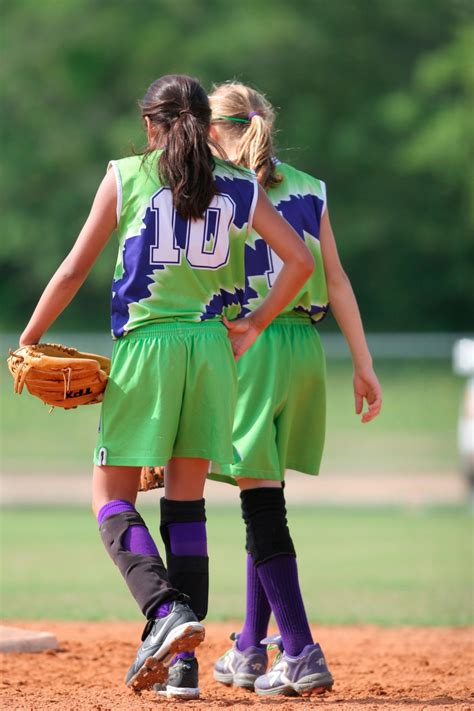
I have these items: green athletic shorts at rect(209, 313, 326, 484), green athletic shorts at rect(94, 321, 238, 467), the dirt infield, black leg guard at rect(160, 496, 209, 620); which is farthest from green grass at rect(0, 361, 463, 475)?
green athletic shorts at rect(94, 321, 238, 467)

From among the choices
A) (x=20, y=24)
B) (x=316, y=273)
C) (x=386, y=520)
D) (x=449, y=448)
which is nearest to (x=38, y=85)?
(x=20, y=24)

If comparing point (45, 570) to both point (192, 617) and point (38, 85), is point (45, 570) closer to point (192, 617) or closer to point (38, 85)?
point (192, 617)

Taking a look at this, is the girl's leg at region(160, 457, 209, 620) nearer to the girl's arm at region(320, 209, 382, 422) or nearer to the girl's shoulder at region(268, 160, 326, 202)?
the girl's arm at region(320, 209, 382, 422)

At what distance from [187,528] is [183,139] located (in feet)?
3.93

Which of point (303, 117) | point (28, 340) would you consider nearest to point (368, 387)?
point (28, 340)

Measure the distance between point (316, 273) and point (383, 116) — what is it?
25.9 metres

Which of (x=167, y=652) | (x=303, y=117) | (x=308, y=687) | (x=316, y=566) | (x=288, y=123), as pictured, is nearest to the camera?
(x=167, y=652)

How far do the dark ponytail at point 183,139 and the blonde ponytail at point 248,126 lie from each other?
0.49m

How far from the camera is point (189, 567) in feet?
12.2

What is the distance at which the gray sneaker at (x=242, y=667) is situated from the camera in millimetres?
4296

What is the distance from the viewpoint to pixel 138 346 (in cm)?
362

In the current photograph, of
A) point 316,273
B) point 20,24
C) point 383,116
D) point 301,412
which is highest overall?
point 20,24

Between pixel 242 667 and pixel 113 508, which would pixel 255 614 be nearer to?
pixel 242 667

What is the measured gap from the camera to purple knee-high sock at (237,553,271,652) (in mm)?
4332
